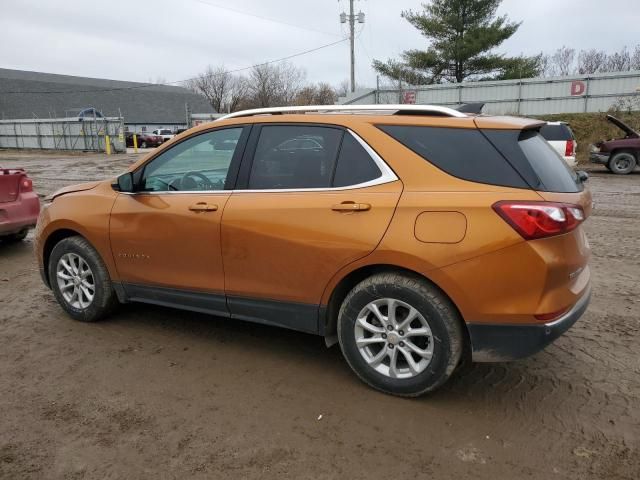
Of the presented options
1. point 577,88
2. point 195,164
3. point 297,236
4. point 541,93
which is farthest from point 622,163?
point 297,236

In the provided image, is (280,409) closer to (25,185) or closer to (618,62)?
(25,185)

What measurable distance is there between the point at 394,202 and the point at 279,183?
0.87 meters

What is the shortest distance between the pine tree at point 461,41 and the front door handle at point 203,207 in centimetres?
3089

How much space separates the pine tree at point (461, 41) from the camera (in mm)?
31797

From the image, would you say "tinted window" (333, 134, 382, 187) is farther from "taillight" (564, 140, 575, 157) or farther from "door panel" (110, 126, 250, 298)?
"taillight" (564, 140, 575, 157)

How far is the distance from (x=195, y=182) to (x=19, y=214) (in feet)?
13.9

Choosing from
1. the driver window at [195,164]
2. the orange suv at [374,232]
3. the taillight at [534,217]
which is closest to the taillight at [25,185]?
the orange suv at [374,232]

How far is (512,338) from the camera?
2854 mm

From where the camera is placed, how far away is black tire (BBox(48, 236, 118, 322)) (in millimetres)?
4340

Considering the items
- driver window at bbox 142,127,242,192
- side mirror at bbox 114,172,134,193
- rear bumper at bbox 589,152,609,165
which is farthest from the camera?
rear bumper at bbox 589,152,609,165

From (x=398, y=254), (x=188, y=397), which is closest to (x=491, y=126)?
(x=398, y=254)

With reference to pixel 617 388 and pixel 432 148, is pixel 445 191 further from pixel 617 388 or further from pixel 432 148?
pixel 617 388

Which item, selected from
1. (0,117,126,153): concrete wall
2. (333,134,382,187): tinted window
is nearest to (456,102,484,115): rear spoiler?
(333,134,382,187): tinted window

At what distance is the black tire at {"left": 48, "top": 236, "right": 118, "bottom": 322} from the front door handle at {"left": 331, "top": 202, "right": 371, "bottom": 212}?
2263mm
